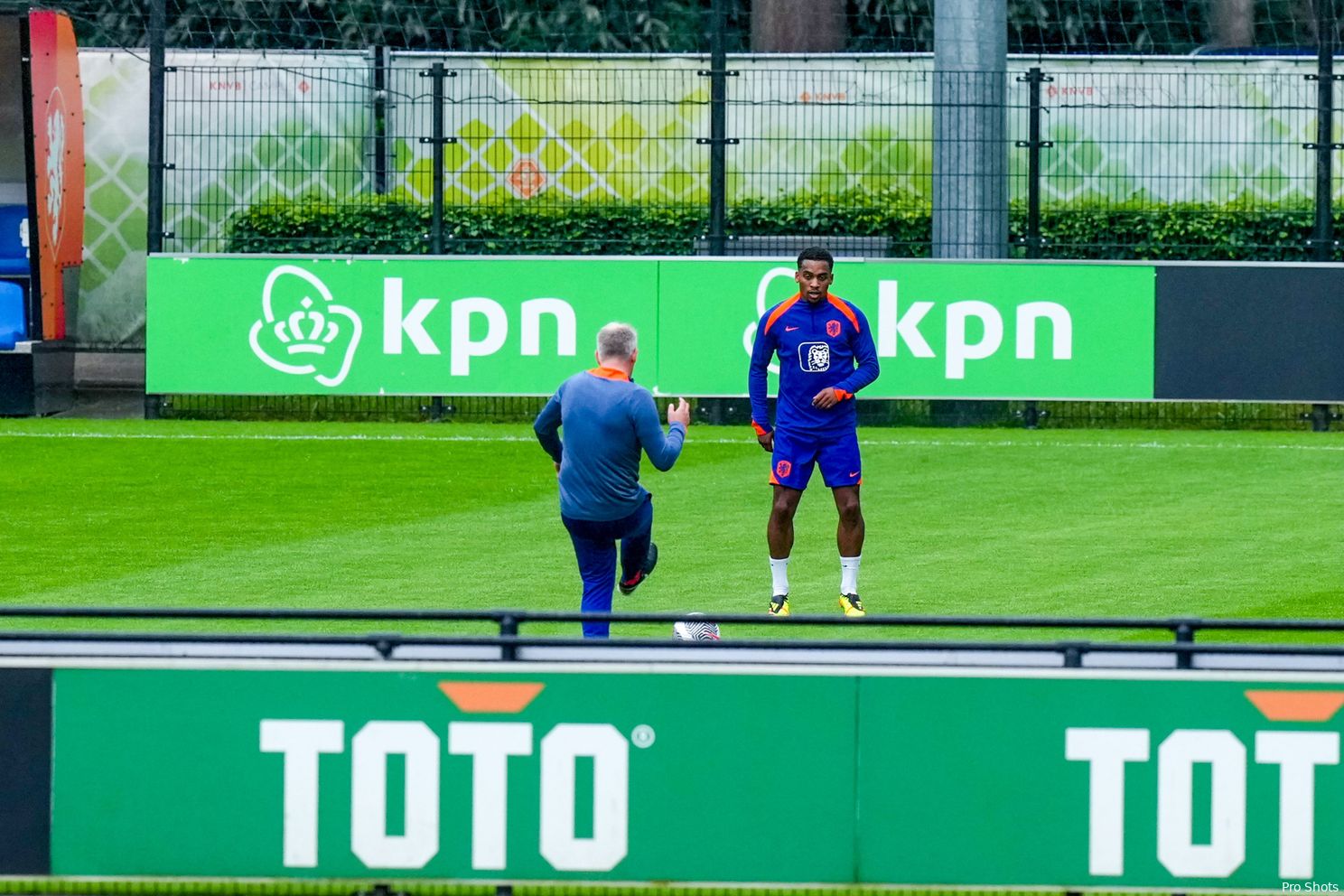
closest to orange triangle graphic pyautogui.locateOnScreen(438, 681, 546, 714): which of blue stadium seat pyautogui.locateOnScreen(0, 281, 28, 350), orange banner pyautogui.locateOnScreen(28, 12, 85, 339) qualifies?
orange banner pyautogui.locateOnScreen(28, 12, 85, 339)

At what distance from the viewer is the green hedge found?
20.3 metres

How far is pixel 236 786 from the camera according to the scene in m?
5.79

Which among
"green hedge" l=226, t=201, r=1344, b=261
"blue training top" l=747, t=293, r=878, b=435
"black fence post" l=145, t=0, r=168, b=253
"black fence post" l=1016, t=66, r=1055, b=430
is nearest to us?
"blue training top" l=747, t=293, r=878, b=435

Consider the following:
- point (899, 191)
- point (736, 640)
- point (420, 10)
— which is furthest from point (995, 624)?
point (420, 10)

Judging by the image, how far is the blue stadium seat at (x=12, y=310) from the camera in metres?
20.7

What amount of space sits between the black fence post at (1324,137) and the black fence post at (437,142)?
25.4 ft

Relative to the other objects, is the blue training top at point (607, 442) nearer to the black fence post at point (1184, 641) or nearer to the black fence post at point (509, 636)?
the black fence post at point (509, 636)

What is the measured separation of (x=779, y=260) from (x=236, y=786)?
525 inches

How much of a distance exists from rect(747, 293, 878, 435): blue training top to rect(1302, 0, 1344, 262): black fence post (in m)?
9.26

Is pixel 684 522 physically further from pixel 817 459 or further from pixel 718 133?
pixel 718 133

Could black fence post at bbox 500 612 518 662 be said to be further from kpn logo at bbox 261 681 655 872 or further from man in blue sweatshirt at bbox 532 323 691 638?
man in blue sweatshirt at bbox 532 323 691 638

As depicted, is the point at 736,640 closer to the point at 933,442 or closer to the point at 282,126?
the point at 933,442

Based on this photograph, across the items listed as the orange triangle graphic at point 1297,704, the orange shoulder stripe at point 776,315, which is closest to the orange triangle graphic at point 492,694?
the orange triangle graphic at point 1297,704

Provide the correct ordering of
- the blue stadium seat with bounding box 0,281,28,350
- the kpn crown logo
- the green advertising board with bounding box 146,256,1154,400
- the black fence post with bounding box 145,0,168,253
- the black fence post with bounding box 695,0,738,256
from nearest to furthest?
1. the green advertising board with bounding box 146,256,1154,400
2. the kpn crown logo
3. the black fence post with bounding box 695,0,738,256
4. the black fence post with bounding box 145,0,168,253
5. the blue stadium seat with bounding box 0,281,28,350
